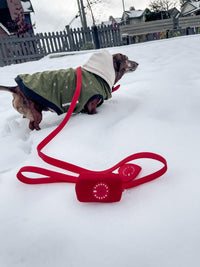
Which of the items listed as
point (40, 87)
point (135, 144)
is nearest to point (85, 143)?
point (135, 144)

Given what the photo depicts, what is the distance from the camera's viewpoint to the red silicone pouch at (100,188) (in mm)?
719

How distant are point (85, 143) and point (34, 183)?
42cm

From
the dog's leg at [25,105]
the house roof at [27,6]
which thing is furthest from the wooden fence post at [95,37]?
the house roof at [27,6]

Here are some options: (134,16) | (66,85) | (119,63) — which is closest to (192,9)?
(134,16)

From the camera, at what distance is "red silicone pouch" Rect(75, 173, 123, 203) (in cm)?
72

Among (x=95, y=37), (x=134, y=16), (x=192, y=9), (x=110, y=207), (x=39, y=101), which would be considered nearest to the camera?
(x=110, y=207)

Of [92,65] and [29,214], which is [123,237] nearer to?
[29,214]

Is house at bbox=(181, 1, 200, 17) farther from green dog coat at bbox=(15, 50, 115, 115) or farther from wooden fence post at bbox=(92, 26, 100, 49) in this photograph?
green dog coat at bbox=(15, 50, 115, 115)

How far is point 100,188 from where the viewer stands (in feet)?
2.36

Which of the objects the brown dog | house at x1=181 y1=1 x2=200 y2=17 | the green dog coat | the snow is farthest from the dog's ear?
house at x1=181 y1=1 x2=200 y2=17

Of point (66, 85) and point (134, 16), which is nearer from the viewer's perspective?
point (66, 85)

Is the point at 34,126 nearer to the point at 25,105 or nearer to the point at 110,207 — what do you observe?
the point at 25,105

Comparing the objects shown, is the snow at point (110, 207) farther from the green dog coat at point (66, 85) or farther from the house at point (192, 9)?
the house at point (192, 9)

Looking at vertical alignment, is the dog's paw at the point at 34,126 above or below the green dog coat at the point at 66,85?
below
